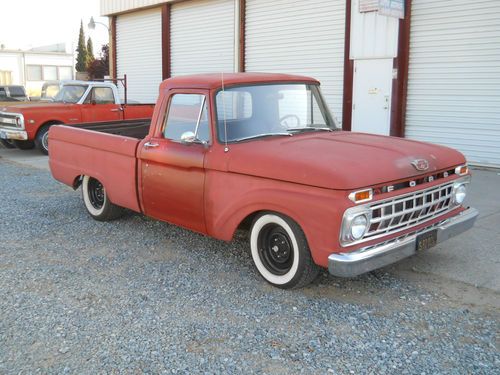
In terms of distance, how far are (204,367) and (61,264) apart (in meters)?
2.41

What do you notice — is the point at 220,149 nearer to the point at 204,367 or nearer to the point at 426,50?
the point at 204,367

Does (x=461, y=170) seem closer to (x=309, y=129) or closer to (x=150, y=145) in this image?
(x=309, y=129)

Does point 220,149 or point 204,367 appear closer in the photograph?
point 204,367

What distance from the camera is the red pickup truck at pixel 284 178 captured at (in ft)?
12.7

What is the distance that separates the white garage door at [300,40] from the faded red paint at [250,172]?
24.0 feet

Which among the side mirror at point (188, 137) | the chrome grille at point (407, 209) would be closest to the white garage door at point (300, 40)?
the chrome grille at point (407, 209)

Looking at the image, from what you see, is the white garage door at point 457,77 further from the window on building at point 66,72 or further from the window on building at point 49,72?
the window on building at point 66,72

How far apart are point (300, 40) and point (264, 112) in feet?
29.0

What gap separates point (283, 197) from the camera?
4102mm

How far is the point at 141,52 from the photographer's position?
61.8ft

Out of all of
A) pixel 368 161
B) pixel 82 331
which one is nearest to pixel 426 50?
pixel 368 161

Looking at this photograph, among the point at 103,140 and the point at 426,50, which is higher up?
the point at 426,50

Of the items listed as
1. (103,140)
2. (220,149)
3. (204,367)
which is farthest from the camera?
(103,140)

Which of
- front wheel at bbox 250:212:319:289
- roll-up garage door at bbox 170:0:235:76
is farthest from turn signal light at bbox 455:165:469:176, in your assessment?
roll-up garage door at bbox 170:0:235:76
